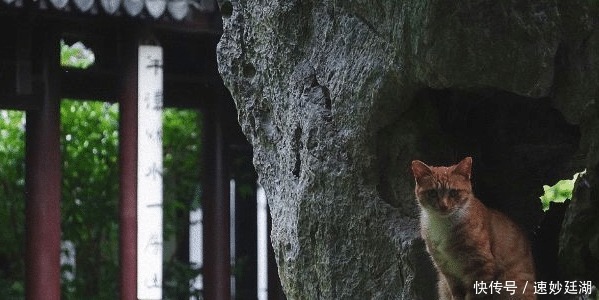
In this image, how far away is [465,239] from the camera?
382cm

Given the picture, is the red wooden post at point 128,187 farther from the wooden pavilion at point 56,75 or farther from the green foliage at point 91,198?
the green foliage at point 91,198

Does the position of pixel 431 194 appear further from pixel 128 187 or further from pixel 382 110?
pixel 128 187

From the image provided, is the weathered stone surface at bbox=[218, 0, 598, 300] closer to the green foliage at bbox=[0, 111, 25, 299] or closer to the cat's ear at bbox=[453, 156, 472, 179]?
the cat's ear at bbox=[453, 156, 472, 179]

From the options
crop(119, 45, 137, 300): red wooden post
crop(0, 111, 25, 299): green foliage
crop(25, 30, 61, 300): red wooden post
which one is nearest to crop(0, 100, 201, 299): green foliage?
crop(0, 111, 25, 299): green foliage

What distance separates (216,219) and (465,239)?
482 centimetres

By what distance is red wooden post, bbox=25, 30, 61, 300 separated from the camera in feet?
22.7

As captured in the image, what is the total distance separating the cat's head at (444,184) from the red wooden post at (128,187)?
3659mm

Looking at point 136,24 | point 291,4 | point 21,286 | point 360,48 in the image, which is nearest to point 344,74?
point 360,48

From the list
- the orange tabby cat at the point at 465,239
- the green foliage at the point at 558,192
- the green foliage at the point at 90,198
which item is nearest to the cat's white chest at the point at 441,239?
the orange tabby cat at the point at 465,239

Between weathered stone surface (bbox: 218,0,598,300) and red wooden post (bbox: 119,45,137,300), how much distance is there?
209 cm

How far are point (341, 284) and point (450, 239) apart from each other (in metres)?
0.80

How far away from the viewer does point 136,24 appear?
23.1 feet

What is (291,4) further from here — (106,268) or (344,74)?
(106,268)

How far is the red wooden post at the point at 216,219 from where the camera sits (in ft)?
27.7
